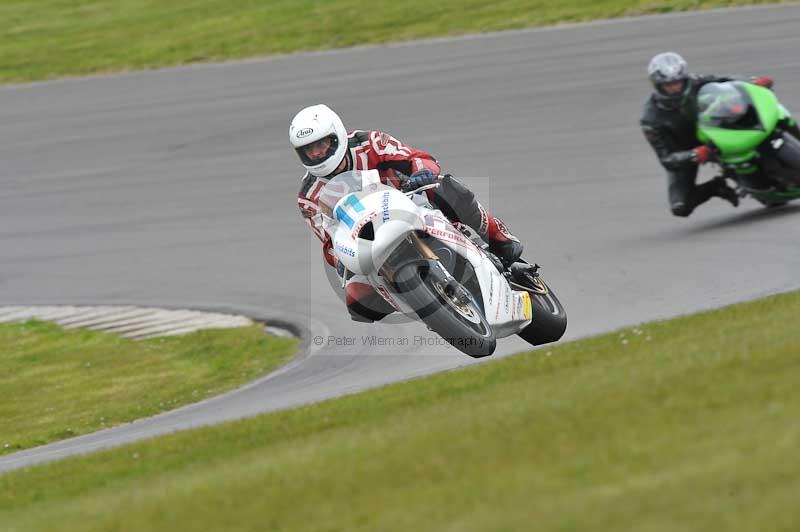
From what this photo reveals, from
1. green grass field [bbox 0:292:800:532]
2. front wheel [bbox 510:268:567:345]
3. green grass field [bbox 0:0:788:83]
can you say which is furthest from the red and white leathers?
green grass field [bbox 0:0:788:83]

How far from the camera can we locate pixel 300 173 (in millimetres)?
18500

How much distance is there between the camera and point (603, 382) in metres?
6.77

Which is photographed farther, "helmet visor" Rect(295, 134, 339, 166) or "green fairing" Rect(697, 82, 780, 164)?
"green fairing" Rect(697, 82, 780, 164)

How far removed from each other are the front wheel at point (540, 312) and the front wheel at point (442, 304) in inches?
44.4

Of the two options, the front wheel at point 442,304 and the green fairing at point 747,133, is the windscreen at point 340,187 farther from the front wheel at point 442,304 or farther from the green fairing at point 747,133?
the green fairing at point 747,133

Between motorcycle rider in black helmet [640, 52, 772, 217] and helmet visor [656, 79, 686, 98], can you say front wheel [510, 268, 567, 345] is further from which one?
helmet visor [656, 79, 686, 98]

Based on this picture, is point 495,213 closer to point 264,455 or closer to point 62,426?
point 62,426

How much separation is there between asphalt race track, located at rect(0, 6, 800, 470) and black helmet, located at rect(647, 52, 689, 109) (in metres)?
1.19

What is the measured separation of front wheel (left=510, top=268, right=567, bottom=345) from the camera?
988 centimetres

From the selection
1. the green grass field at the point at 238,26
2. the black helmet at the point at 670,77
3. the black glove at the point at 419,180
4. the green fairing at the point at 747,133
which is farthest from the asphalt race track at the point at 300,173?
the black glove at the point at 419,180

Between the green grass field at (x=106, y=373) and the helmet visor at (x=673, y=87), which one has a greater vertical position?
the helmet visor at (x=673, y=87)

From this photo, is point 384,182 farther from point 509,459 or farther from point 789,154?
point 789,154

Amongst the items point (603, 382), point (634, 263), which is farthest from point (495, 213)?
point (603, 382)

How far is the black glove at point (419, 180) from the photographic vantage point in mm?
8984
